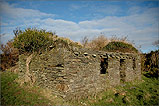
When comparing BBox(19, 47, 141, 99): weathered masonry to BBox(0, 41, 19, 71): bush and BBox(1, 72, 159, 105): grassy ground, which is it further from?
BBox(0, 41, 19, 71): bush

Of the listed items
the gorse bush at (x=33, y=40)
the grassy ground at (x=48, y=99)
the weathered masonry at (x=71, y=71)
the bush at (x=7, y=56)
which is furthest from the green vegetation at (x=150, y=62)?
the bush at (x=7, y=56)

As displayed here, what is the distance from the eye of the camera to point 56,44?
20.1 feet

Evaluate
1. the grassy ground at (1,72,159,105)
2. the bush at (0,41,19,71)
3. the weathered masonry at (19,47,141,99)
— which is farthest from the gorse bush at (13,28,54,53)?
the bush at (0,41,19,71)

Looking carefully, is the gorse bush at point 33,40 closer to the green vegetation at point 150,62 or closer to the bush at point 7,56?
the bush at point 7,56

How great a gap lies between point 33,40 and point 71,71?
3407mm

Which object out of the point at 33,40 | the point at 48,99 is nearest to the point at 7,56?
the point at 33,40

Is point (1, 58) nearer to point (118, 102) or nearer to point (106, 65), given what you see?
point (106, 65)

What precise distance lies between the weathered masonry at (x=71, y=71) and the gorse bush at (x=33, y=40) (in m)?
0.62

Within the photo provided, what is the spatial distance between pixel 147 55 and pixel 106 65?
1078 cm

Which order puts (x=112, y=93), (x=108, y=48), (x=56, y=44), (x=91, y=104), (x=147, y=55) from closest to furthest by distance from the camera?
(x=91, y=104), (x=56, y=44), (x=112, y=93), (x=108, y=48), (x=147, y=55)

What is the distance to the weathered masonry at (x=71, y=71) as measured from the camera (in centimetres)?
553

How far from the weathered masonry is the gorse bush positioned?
0.62 meters

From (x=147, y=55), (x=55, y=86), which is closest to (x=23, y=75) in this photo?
(x=55, y=86)

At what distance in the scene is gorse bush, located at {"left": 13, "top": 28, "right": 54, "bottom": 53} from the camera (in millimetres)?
Answer: 6873
